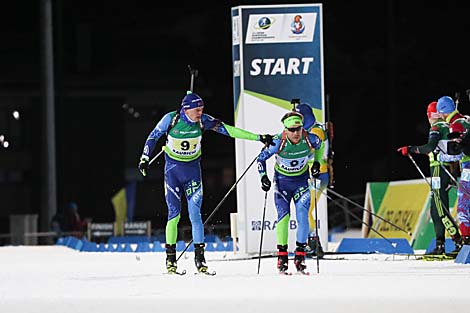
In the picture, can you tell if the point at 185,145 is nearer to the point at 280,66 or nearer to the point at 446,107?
the point at 280,66

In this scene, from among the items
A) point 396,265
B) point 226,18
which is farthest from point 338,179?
point 396,265

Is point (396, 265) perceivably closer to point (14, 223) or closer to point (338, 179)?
point (14, 223)

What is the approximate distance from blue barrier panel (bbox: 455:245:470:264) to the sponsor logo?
137 inches

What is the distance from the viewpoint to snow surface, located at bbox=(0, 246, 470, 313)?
11320 millimetres

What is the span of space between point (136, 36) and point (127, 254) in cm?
2300

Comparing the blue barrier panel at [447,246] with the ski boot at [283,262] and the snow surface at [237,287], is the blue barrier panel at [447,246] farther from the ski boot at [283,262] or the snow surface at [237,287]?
the ski boot at [283,262]

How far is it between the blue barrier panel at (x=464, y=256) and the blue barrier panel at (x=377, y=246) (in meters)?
2.32

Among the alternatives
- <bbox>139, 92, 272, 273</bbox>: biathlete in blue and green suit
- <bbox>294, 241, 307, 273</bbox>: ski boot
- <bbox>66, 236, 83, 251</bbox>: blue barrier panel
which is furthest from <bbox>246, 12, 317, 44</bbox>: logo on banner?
<bbox>66, 236, 83, 251</bbox>: blue barrier panel

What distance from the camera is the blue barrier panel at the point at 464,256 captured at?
16172 millimetres

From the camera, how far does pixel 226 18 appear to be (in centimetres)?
4159

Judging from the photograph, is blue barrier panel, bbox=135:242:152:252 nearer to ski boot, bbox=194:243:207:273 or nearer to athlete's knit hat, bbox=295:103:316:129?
athlete's knit hat, bbox=295:103:316:129

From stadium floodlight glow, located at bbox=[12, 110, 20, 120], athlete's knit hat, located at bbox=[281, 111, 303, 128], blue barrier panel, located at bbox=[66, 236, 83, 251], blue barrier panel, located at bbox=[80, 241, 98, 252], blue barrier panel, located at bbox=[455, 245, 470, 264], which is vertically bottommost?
blue barrier panel, located at bbox=[66, 236, 83, 251]

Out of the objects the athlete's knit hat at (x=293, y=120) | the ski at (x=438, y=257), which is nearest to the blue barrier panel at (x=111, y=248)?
the ski at (x=438, y=257)

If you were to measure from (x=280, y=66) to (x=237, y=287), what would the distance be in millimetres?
5857
